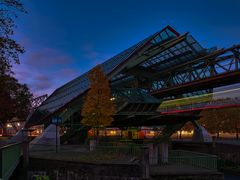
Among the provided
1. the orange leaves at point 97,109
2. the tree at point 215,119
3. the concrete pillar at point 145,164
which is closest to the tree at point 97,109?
the orange leaves at point 97,109

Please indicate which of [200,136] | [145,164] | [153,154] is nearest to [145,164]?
[145,164]

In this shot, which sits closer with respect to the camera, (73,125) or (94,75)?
(94,75)

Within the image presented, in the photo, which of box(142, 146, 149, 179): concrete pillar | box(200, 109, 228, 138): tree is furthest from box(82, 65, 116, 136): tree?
box(200, 109, 228, 138): tree

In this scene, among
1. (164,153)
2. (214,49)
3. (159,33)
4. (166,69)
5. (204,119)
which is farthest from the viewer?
(204,119)

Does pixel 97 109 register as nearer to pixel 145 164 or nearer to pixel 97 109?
pixel 97 109

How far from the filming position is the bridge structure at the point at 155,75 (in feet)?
136

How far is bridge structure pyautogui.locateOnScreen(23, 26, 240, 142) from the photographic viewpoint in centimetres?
4138

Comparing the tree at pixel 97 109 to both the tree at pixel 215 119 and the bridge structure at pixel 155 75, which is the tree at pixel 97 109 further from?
the tree at pixel 215 119

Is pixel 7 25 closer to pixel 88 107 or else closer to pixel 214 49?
pixel 88 107

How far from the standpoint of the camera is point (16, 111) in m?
64.6

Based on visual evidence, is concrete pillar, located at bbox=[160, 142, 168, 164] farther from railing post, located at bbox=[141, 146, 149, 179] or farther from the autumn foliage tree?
the autumn foliage tree

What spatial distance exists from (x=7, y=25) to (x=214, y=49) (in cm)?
4275

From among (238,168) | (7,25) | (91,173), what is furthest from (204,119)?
(7,25)

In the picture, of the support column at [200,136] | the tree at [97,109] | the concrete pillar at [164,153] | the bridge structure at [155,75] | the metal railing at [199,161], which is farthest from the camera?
the support column at [200,136]
